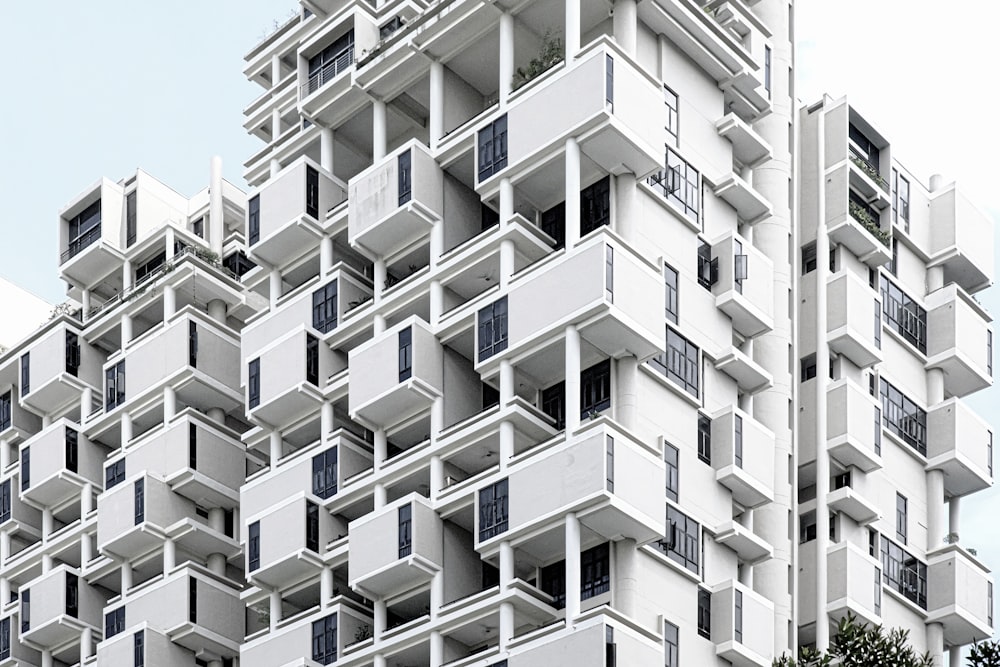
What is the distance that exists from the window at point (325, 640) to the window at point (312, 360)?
9465 mm

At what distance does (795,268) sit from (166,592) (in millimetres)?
28160

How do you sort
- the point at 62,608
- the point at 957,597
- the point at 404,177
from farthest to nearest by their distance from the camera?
the point at 62,608
the point at 957,597
the point at 404,177

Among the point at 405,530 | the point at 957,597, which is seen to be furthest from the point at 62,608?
the point at 957,597

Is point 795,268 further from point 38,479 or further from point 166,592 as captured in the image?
point 38,479

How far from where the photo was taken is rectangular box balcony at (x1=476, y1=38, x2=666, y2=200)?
2972 inches

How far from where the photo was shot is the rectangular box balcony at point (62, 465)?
96.5 m

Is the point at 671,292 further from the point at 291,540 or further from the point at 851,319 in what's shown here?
the point at 291,540

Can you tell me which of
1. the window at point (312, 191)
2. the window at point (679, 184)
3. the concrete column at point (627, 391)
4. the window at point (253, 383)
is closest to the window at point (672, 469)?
the concrete column at point (627, 391)

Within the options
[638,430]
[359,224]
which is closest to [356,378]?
[359,224]

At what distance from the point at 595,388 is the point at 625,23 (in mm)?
13452

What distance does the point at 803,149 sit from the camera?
298ft

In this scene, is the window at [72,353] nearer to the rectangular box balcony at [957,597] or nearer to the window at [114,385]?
the window at [114,385]

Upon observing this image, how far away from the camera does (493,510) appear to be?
74375mm

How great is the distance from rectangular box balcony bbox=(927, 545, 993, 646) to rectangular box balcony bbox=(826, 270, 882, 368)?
8371 millimetres
